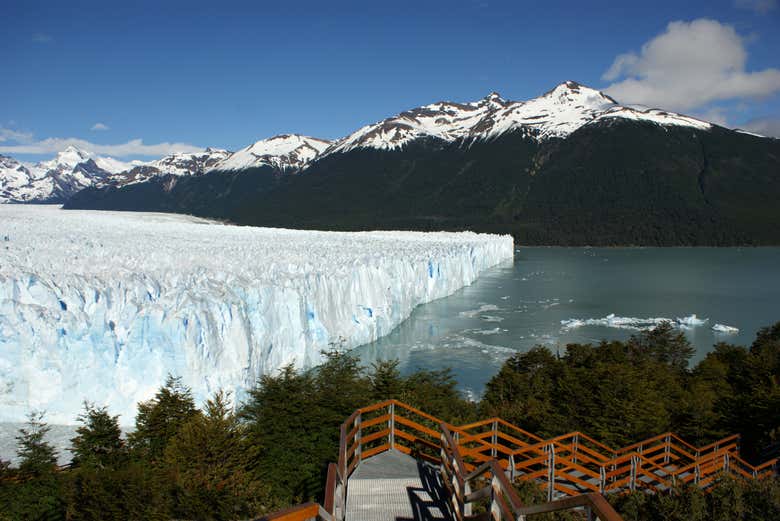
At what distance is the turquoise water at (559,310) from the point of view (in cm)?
1991

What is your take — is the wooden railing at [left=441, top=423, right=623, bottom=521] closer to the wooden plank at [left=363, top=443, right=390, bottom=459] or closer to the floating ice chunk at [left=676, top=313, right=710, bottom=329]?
the wooden plank at [left=363, top=443, right=390, bottom=459]

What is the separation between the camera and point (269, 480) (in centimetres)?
739

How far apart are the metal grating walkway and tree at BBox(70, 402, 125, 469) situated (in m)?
5.41

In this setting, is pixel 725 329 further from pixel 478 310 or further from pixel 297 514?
pixel 297 514

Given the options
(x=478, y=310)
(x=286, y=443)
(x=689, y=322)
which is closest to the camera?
(x=286, y=443)

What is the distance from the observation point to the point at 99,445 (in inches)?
344

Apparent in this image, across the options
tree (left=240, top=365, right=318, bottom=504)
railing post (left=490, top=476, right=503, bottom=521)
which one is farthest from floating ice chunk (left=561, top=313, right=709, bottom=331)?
railing post (left=490, top=476, right=503, bottom=521)

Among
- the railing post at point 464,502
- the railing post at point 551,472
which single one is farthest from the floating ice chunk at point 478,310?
the railing post at point 464,502

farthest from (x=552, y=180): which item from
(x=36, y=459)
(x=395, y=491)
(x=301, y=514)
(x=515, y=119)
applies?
(x=301, y=514)

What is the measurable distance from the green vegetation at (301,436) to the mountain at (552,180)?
254ft

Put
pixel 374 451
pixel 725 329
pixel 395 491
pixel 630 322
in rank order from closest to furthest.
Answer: pixel 395 491, pixel 374 451, pixel 725 329, pixel 630 322

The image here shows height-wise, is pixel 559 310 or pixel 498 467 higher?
pixel 498 467

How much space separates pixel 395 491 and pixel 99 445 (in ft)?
22.0

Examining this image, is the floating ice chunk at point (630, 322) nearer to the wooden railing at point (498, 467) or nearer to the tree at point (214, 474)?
the wooden railing at point (498, 467)
